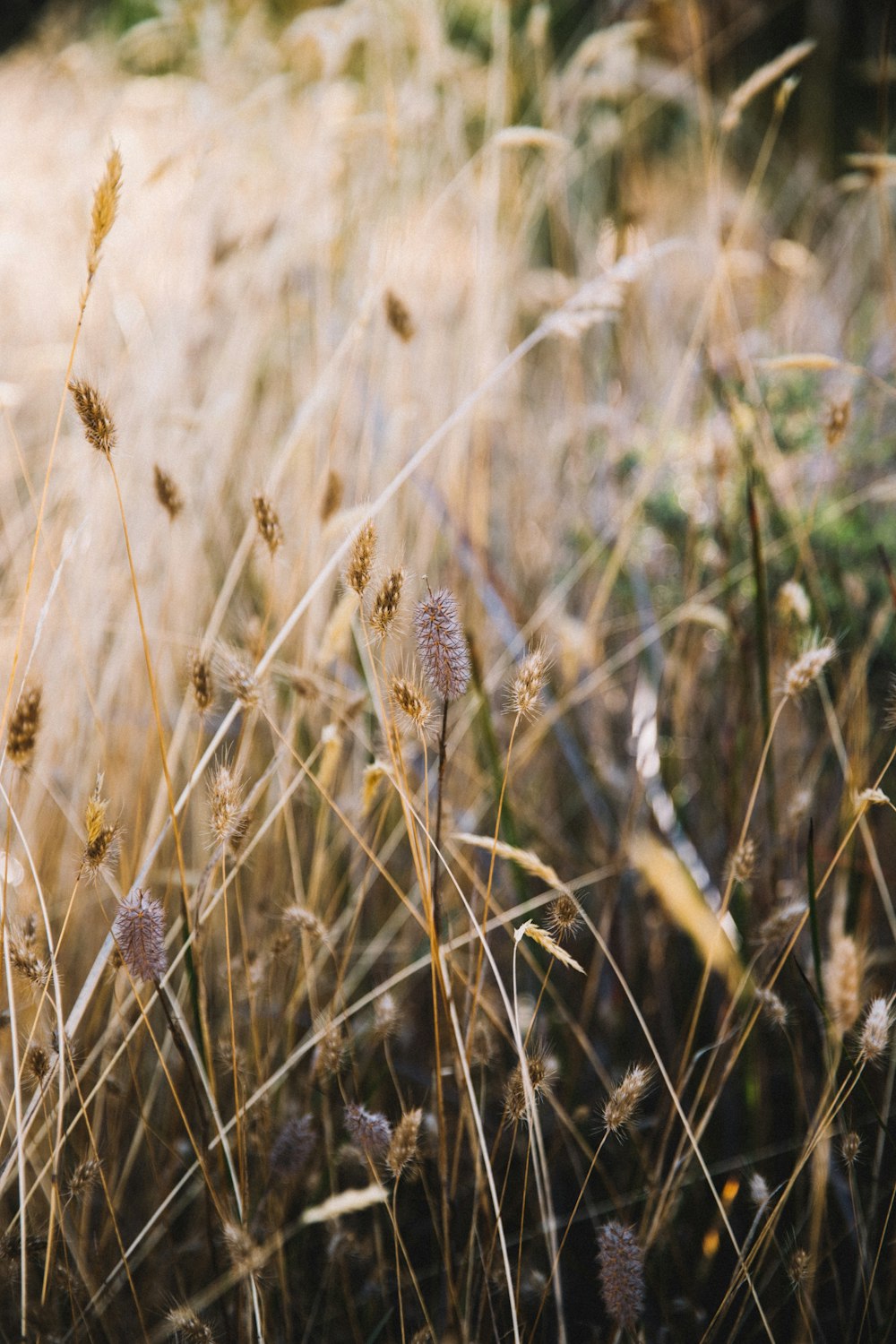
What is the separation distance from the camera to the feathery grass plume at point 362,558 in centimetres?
46

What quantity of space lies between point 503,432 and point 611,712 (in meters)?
0.53

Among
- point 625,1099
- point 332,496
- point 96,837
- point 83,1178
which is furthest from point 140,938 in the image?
point 332,496

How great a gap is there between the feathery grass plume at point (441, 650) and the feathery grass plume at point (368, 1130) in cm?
27

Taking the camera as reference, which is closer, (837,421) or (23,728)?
(23,728)

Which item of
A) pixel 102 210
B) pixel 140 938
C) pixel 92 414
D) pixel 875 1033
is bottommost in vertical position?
pixel 875 1033

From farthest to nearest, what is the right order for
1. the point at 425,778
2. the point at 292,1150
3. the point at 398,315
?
1. the point at 398,315
2. the point at 292,1150
3. the point at 425,778

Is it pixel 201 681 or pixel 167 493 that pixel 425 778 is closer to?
pixel 201 681

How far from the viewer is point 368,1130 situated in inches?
19.3

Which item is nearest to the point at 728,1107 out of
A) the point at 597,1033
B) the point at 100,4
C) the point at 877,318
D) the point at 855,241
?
the point at 597,1033

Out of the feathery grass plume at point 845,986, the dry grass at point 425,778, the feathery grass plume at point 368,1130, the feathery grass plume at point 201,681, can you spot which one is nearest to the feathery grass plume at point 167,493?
the dry grass at point 425,778

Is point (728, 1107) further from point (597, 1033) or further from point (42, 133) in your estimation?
point (42, 133)

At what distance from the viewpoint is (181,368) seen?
3.36 ft

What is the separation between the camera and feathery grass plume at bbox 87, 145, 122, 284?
1.49 ft

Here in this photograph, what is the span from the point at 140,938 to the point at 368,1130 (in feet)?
0.61
